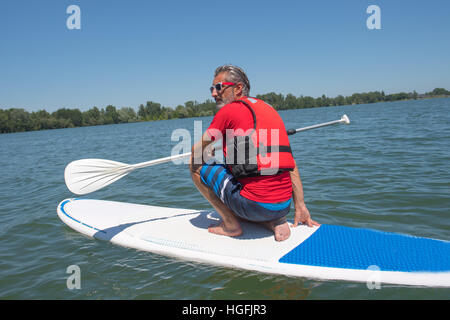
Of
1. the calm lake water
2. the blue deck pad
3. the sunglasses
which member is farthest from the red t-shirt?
the calm lake water

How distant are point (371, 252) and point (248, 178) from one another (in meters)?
1.23

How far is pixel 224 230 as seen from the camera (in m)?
3.22

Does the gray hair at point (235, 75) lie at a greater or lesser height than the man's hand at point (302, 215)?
greater

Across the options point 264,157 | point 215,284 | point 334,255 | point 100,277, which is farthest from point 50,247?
point 334,255

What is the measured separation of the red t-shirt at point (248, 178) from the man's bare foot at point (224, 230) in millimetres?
586

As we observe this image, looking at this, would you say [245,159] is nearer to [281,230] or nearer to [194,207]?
[281,230]

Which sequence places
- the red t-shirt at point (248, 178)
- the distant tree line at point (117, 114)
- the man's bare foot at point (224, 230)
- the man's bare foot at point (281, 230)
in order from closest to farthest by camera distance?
the red t-shirt at point (248, 178) < the man's bare foot at point (281, 230) < the man's bare foot at point (224, 230) < the distant tree line at point (117, 114)

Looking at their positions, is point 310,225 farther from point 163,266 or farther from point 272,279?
point 163,266

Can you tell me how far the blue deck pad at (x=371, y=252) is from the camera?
2.43 meters

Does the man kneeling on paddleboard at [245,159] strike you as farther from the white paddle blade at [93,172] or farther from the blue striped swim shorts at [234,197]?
the white paddle blade at [93,172]

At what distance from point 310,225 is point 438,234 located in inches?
55.4

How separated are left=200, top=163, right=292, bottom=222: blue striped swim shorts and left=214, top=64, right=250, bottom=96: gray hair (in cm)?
77

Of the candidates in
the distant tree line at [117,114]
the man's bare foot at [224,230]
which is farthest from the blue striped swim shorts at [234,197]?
the distant tree line at [117,114]
